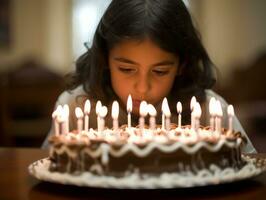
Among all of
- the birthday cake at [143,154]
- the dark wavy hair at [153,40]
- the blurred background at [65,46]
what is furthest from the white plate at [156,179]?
the blurred background at [65,46]

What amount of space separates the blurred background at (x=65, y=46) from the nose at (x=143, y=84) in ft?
8.97

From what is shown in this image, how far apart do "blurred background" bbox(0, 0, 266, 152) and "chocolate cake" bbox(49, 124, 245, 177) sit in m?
3.15

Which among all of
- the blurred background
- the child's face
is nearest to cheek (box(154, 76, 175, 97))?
the child's face

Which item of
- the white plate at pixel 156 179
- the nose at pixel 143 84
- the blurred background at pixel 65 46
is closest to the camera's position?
the white plate at pixel 156 179

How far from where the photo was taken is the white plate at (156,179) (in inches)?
36.2

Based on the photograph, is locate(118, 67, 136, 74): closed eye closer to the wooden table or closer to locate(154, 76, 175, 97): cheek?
locate(154, 76, 175, 97): cheek

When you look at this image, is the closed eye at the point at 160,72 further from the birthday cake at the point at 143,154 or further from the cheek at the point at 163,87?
the birthday cake at the point at 143,154

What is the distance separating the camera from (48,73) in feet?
15.9

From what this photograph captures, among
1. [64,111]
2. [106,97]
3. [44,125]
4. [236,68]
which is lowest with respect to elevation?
[44,125]

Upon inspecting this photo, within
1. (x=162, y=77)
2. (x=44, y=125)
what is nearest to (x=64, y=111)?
(x=162, y=77)

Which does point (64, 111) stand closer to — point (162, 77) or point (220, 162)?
point (220, 162)

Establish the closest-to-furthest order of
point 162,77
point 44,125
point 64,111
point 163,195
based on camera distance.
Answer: point 163,195
point 64,111
point 162,77
point 44,125

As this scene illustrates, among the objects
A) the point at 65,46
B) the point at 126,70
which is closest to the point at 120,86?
the point at 126,70

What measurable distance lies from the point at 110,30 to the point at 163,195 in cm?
76
